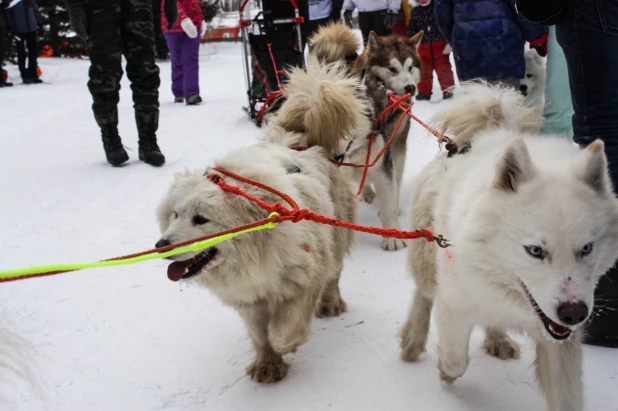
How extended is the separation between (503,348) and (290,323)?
1.00m

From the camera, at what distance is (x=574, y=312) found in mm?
1435

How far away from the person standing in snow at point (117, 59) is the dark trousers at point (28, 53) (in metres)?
7.56

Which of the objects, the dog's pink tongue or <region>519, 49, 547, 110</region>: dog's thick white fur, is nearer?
the dog's pink tongue

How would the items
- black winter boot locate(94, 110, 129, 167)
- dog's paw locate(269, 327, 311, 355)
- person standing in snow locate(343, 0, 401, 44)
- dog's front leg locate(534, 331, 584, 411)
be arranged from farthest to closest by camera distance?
person standing in snow locate(343, 0, 401, 44)
black winter boot locate(94, 110, 129, 167)
dog's paw locate(269, 327, 311, 355)
dog's front leg locate(534, 331, 584, 411)

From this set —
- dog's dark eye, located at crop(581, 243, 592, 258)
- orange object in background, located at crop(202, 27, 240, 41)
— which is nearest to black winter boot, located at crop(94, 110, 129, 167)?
dog's dark eye, located at crop(581, 243, 592, 258)

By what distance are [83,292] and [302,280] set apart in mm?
1569

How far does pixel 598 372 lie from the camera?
2.28 m

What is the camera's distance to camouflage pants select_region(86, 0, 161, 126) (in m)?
4.80

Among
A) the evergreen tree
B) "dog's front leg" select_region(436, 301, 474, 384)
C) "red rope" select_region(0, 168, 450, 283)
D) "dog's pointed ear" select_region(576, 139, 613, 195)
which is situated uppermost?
"dog's pointed ear" select_region(576, 139, 613, 195)

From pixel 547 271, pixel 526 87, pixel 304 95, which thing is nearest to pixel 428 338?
pixel 547 271

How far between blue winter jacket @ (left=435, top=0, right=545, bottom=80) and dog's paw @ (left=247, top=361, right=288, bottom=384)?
9.48ft

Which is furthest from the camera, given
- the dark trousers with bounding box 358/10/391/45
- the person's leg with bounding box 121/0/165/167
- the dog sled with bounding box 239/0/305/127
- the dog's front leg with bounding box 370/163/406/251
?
the dark trousers with bounding box 358/10/391/45

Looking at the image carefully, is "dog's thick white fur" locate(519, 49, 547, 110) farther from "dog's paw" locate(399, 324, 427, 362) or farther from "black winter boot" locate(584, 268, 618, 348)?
"dog's paw" locate(399, 324, 427, 362)

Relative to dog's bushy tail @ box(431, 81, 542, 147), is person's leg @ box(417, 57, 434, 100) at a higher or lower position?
lower
